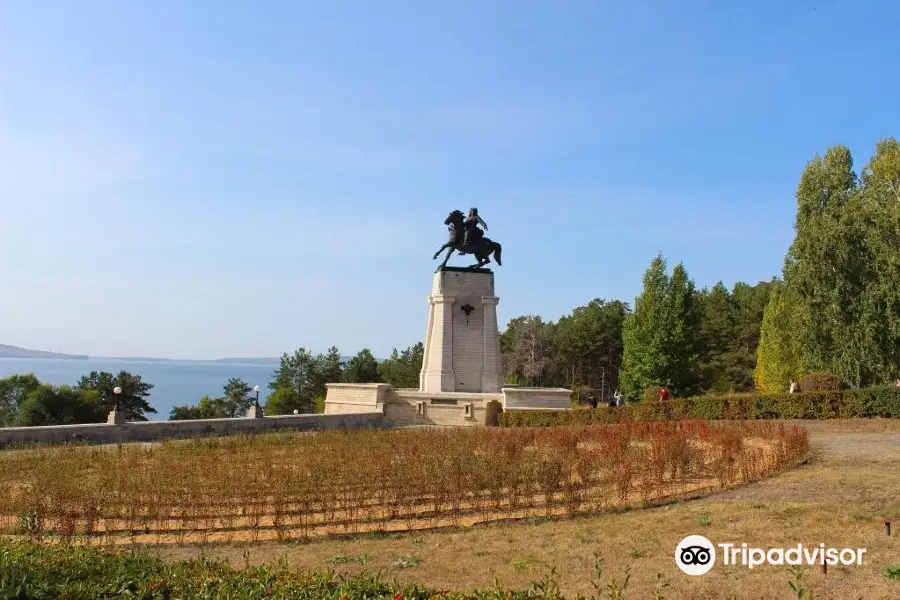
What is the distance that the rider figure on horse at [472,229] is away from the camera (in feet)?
98.3

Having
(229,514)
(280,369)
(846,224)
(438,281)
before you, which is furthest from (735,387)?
(229,514)

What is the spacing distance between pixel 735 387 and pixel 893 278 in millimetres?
26575

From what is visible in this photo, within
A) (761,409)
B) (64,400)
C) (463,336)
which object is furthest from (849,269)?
(64,400)

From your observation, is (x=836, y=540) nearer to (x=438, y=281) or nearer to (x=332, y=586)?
(x=332, y=586)

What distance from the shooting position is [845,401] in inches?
795

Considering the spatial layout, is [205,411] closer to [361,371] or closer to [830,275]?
[361,371]

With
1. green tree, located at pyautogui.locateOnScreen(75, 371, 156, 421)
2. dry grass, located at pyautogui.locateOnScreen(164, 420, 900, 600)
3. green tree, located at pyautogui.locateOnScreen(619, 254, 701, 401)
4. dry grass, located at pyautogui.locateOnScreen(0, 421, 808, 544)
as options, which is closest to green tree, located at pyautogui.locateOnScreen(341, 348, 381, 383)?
green tree, located at pyautogui.locateOnScreen(75, 371, 156, 421)

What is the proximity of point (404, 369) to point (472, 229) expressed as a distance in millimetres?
29429

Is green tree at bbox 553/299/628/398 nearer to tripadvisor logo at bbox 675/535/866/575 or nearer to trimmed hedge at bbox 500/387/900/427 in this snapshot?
trimmed hedge at bbox 500/387/900/427

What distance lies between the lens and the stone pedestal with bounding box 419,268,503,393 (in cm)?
2895

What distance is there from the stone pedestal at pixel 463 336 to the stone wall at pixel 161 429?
479 centimetres

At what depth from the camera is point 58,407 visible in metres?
43.0

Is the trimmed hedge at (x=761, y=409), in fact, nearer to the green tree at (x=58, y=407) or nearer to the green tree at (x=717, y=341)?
the green tree at (x=717, y=341)

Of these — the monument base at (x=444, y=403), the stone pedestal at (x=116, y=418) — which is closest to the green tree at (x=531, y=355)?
the monument base at (x=444, y=403)
